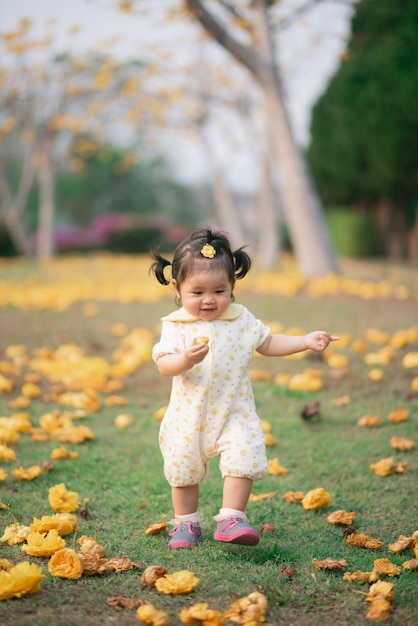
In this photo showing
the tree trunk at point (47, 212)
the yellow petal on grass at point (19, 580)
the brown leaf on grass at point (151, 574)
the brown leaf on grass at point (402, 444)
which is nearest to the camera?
the yellow petal on grass at point (19, 580)

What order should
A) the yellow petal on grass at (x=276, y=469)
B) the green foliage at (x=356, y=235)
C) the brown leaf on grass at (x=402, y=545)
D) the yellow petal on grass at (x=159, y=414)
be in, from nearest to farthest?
the brown leaf on grass at (x=402, y=545) → the yellow petal on grass at (x=276, y=469) → the yellow petal on grass at (x=159, y=414) → the green foliage at (x=356, y=235)

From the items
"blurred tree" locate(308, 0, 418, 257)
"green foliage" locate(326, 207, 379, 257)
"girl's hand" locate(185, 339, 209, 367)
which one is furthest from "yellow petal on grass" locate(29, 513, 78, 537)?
"green foliage" locate(326, 207, 379, 257)

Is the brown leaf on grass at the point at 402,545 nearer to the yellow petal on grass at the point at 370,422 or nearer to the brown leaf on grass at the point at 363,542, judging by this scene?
the brown leaf on grass at the point at 363,542

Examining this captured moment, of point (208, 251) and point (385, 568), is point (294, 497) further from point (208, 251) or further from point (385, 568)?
point (208, 251)

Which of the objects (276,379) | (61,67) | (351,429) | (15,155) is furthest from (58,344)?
(15,155)

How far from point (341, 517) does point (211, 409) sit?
0.68m

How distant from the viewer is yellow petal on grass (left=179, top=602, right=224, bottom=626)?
5.86 ft

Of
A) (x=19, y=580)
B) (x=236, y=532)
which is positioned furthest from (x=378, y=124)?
(x=19, y=580)

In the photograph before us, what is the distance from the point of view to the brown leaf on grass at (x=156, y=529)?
2.48 m

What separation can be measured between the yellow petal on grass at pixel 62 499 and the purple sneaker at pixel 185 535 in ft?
1.41

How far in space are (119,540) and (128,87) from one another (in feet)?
42.3

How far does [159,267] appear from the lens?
254 centimetres

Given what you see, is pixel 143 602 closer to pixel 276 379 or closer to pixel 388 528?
pixel 388 528

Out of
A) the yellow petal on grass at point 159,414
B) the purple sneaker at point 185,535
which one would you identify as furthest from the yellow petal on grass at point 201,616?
the yellow petal on grass at point 159,414
